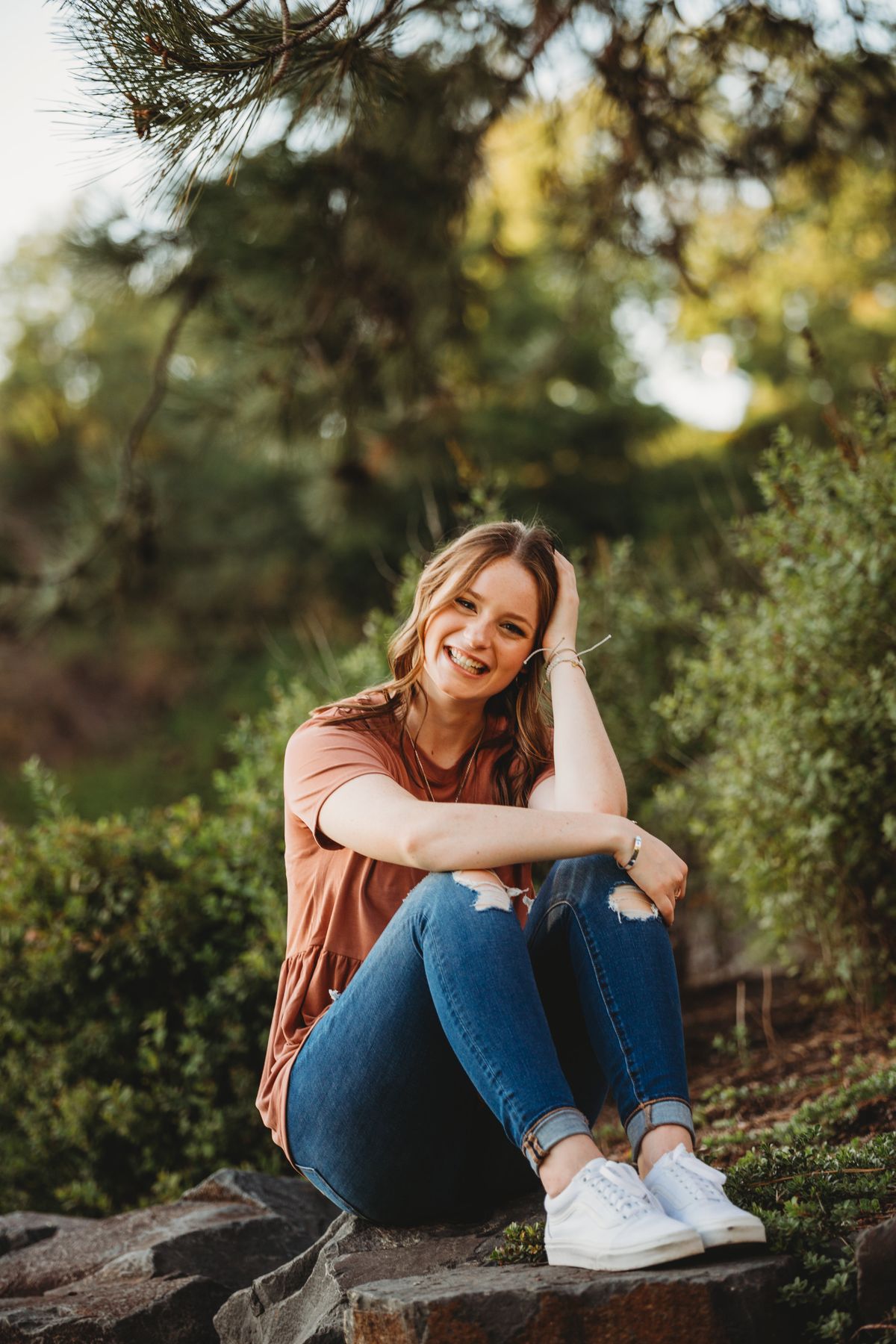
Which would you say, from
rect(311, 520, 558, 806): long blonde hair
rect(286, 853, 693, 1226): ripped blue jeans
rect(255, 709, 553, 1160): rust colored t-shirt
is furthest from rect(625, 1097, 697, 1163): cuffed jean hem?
rect(311, 520, 558, 806): long blonde hair

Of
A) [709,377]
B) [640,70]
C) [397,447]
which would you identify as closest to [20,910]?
[397,447]

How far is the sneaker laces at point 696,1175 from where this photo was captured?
1663 mm

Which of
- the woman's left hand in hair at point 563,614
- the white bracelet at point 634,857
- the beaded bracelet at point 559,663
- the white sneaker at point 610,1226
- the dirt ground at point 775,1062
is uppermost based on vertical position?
the woman's left hand in hair at point 563,614

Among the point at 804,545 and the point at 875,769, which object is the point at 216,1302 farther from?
the point at 804,545

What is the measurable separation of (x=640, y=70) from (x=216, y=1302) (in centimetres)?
455

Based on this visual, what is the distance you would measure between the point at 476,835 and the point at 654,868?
33 centimetres

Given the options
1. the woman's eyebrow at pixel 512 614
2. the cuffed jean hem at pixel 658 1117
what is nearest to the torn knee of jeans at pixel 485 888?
the cuffed jean hem at pixel 658 1117

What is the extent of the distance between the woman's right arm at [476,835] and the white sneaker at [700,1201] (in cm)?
44

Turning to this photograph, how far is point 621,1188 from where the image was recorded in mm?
1621

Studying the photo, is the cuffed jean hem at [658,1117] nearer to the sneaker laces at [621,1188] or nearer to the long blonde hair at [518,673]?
the sneaker laces at [621,1188]

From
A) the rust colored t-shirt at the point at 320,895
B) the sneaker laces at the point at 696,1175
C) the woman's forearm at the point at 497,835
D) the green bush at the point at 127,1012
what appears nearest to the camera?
the sneaker laces at the point at 696,1175

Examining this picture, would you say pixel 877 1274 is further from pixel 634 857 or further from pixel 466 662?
pixel 466 662

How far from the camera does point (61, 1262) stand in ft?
8.64

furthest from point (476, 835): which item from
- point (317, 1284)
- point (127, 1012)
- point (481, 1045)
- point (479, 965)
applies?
point (127, 1012)
